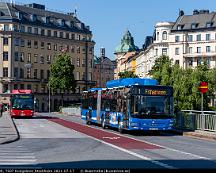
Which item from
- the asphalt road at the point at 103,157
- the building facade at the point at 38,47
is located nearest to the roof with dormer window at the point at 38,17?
the building facade at the point at 38,47

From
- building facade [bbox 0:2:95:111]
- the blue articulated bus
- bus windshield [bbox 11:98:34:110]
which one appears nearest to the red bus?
bus windshield [bbox 11:98:34:110]

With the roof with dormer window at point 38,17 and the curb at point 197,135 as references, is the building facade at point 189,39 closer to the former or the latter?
the roof with dormer window at point 38,17

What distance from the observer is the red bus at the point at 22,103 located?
5938 cm

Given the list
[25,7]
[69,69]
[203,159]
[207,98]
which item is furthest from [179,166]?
[25,7]

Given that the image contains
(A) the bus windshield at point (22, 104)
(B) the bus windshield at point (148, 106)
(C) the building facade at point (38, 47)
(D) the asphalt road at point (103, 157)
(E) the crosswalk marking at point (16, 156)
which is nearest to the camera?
(D) the asphalt road at point (103, 157)

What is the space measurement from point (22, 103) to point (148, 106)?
101 feet

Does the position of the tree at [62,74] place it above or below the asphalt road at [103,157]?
above

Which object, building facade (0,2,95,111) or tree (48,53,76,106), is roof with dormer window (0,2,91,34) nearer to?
building facade (0,2,95,111)

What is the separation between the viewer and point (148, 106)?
1241 inches

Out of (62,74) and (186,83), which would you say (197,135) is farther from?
(62,74)

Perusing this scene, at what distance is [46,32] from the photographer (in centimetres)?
13062

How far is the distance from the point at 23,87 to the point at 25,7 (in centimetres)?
1919

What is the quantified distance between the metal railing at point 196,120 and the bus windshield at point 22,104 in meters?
25.7

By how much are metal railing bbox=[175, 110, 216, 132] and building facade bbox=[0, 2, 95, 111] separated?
278 feet
